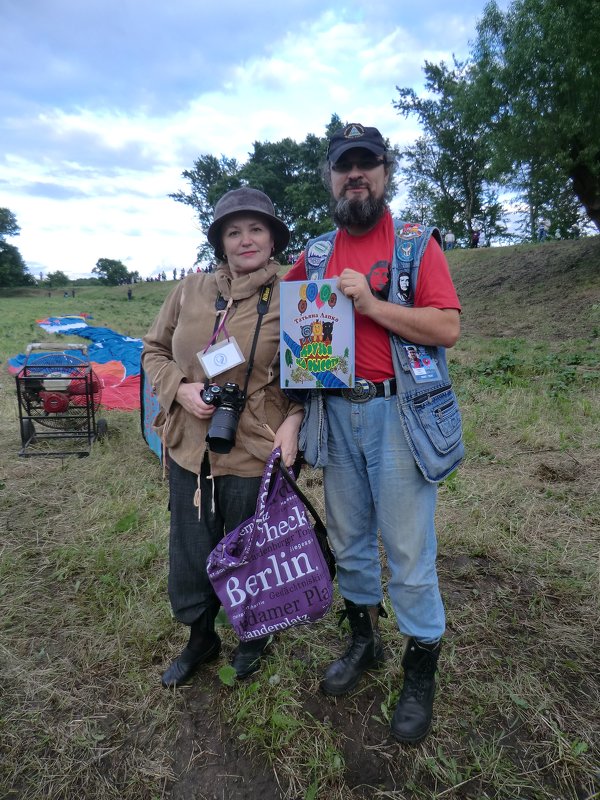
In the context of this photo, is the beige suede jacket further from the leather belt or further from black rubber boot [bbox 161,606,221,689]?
black rubber boot [bbox 161,606,221,689]

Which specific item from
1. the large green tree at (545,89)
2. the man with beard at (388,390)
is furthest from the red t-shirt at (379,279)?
the large green tree at (545,89)

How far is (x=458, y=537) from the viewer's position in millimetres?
3291

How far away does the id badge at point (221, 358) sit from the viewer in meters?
1.95

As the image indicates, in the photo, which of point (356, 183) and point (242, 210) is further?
point (242, 210)

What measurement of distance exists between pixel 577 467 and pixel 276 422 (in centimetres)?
317

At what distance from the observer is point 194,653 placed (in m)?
2.30

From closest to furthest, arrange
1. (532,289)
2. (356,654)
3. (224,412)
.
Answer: (224,412)
(356,654)
(532,289)

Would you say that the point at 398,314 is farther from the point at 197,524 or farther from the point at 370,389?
the point at 197,524

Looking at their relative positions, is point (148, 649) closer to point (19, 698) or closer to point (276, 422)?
point (19, 698)

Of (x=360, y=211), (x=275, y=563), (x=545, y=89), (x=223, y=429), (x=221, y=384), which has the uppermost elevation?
(x=545, y=89)

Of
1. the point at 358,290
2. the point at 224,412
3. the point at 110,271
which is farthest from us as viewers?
the point at 110,271

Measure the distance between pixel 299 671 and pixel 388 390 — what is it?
142 centimetres

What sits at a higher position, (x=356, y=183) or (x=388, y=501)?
(x=356, y=183)

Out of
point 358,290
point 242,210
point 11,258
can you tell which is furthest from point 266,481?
point 11,258
